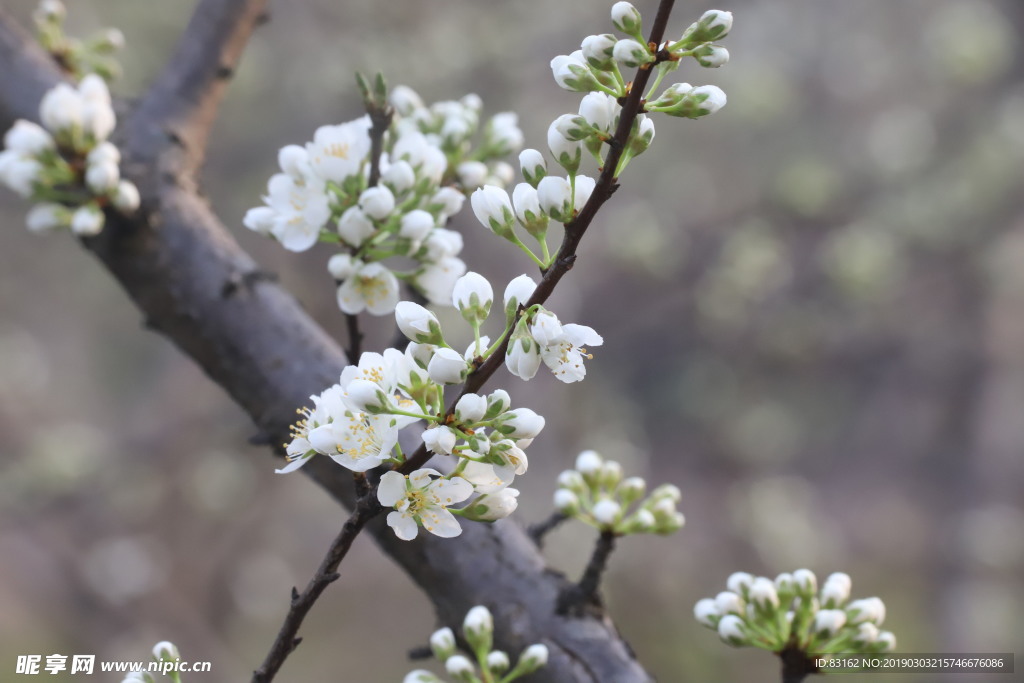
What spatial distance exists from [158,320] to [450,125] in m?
0.56

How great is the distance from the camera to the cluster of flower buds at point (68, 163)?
104cm

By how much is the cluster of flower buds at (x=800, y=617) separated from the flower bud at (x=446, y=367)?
531mm

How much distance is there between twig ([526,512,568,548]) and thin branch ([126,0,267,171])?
0.85 meters

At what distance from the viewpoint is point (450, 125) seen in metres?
1.19

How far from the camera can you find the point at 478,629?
0.94 meters

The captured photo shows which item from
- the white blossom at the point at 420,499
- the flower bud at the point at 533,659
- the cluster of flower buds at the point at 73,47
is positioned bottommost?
the flower bud at the point at 533,659

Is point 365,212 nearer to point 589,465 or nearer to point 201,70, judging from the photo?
point 589,465

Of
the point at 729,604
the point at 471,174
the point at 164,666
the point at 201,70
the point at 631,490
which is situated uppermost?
the point at 201,70

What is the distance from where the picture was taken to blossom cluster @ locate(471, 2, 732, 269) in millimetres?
606

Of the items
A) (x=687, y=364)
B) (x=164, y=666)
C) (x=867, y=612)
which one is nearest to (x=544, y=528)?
(x=867, y=612)

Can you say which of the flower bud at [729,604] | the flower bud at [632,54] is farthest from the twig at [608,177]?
the flower bud at [729,604]

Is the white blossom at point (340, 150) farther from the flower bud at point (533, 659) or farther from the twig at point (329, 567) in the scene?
the flower bud at point (533, 659)

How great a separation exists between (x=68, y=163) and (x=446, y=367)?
2.66 ft

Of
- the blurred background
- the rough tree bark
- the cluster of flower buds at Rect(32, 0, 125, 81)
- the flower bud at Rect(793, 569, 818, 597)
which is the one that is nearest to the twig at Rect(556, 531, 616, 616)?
the rough tree bark
